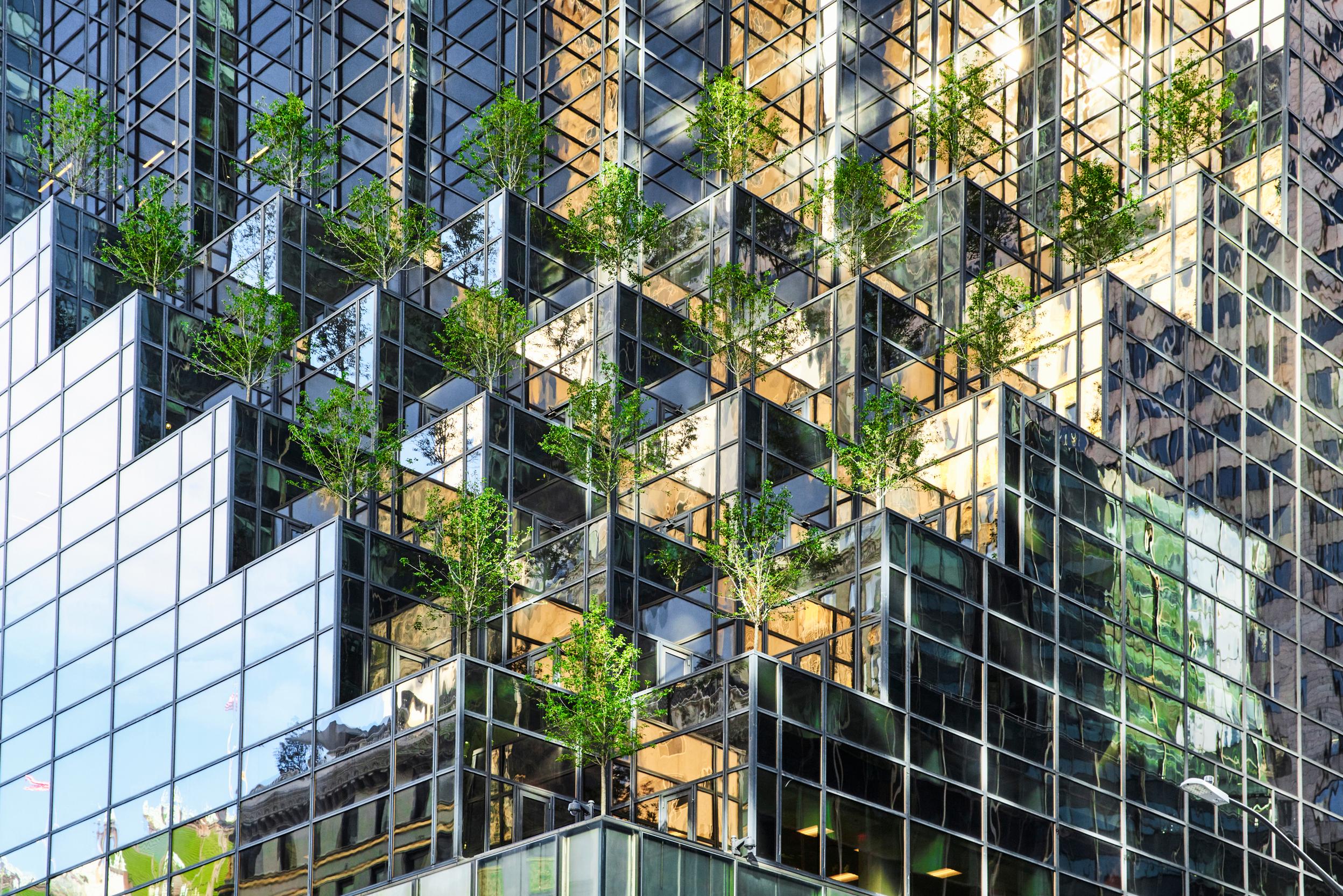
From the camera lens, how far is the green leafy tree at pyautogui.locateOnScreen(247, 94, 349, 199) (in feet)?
185

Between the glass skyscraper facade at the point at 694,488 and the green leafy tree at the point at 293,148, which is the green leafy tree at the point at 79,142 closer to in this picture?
the glass skyscraper facade at the point at 694,488

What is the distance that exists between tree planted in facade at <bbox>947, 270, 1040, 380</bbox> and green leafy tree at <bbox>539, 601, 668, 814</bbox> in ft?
54.8

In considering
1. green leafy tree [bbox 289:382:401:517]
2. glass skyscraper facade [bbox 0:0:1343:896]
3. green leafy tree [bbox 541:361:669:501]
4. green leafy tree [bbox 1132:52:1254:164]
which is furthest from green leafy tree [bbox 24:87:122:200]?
green leafy tree [bbox 1132:52:1254:164]

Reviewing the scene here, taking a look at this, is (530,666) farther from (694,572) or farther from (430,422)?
(430,422)

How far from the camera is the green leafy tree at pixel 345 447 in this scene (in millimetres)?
46000

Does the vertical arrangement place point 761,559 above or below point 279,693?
above

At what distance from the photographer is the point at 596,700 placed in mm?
38656

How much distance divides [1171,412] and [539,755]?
23.1 metres

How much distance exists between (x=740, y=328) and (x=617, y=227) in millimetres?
5778

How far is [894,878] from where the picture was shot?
39.7m

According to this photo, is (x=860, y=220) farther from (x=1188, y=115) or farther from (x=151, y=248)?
(x=151, y=248)

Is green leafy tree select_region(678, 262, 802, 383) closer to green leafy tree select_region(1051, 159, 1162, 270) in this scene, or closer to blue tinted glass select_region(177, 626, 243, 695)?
green leafy tree select_region(1051, 159, 1162, 270)

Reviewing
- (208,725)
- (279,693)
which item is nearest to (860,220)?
(279,693)

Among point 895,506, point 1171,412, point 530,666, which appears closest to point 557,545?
point 530,666
